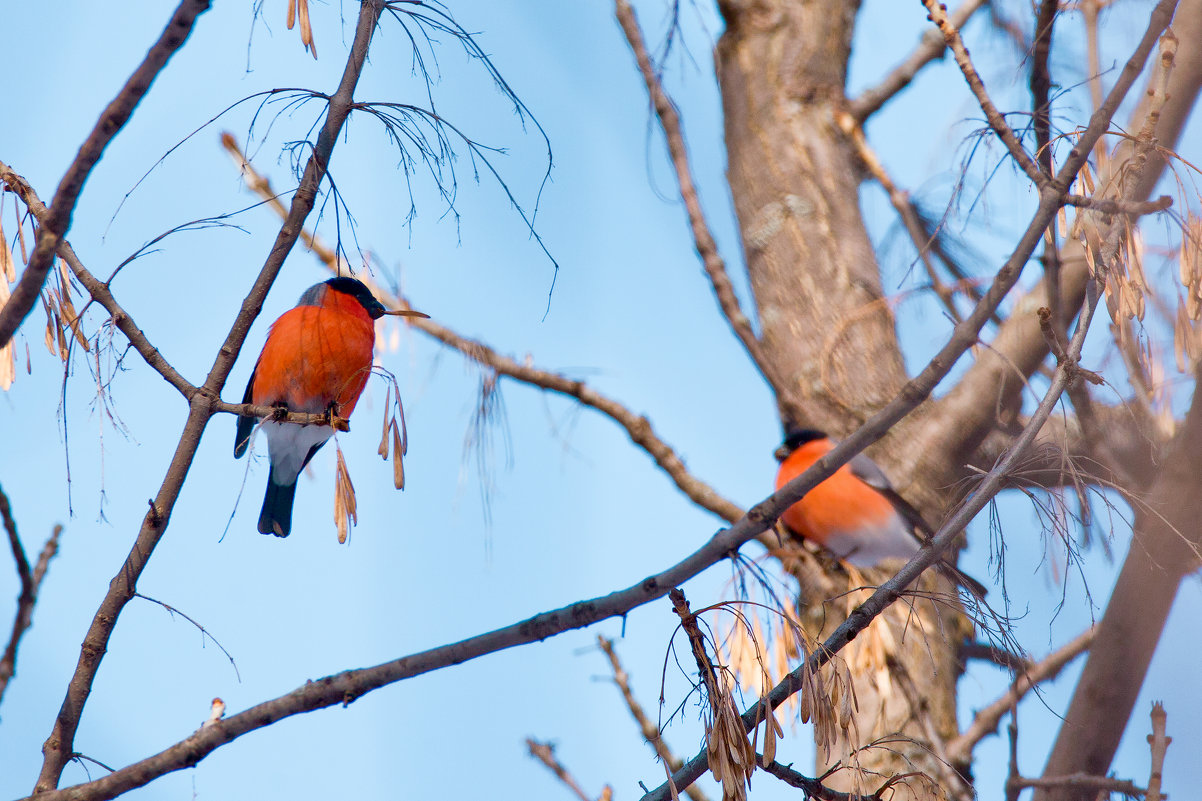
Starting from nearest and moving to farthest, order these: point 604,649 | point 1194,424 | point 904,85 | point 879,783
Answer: point 1194,424 < point 604,649 < point 879,783 < point 904,85

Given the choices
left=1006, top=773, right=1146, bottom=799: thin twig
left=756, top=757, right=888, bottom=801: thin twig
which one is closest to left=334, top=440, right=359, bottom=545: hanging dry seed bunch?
left=756, top=757, right=888, bottom=801: thin twig

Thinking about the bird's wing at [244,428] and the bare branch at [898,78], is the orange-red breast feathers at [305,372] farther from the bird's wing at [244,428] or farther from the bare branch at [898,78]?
the bare branch at [898,78]

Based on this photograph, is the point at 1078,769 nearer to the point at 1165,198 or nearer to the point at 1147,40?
the point at 1165,198

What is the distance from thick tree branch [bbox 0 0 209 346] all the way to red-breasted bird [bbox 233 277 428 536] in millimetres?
1049

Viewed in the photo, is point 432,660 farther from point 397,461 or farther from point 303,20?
point 303,20

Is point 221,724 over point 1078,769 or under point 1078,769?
under

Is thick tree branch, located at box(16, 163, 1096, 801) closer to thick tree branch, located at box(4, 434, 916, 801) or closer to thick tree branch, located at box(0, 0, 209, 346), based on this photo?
thick tree branch, located at box(4, 434, 916, 801)

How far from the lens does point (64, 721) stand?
4.23ft

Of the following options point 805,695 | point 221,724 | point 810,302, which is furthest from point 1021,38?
point 221,724

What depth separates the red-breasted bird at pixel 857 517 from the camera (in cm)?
310

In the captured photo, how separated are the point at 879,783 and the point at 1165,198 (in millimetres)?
1623

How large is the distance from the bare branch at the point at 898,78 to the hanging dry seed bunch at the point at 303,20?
9.35 ft

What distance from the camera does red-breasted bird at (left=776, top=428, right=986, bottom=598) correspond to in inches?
122

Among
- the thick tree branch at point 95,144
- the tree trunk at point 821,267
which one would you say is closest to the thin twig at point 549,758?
the tree trunk at point 821,267
